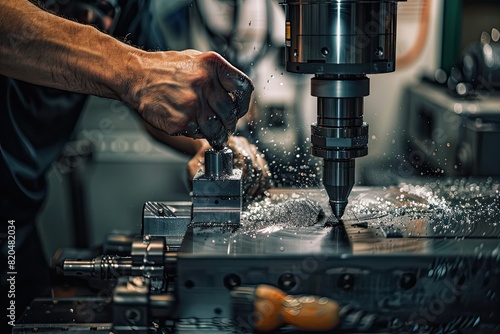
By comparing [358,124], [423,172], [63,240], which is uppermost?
[358,124]

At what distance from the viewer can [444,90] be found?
2.34 meters

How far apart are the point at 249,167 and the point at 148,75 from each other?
300mm

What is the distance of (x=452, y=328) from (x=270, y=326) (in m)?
0.23

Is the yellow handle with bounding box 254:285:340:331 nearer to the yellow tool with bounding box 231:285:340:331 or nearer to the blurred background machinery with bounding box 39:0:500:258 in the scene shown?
the yellow tool with bounding box 231:285:340:331

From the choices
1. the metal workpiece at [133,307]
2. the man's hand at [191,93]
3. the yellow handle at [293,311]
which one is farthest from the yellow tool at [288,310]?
the man's hand at [191,93]

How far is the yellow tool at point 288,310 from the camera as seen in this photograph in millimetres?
809

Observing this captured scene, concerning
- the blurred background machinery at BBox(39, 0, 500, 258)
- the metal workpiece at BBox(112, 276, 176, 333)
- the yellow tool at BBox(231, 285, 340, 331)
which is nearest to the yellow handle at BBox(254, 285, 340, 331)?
the yellow tool at BBox(231, 285, 340, 331)

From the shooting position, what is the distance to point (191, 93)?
99 cm

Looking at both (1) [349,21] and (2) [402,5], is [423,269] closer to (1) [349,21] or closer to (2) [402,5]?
(1) [349,21]

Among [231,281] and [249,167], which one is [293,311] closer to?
[231,281]

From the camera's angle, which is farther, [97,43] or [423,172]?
[423,172]

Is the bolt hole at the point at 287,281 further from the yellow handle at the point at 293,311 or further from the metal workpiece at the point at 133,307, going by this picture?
the metal workpiece at the point at 133,307

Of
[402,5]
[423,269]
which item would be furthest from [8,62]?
[402,5]

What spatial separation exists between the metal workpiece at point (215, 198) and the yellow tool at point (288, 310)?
160mm
